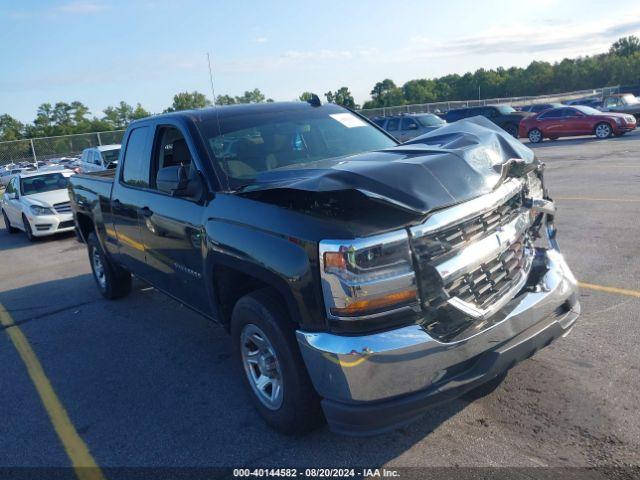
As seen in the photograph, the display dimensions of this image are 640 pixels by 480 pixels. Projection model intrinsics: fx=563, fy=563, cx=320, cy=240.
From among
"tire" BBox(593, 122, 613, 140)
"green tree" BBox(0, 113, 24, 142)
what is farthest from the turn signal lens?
"green tree" BBox(0, 113, 24, 142)

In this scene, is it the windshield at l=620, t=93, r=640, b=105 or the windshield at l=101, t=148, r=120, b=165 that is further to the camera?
the windshield at l=620, t=93, r=640, b=105

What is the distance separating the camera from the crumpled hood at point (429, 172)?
2887mm

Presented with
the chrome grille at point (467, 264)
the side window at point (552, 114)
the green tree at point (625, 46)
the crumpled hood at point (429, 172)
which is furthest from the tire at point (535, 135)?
the green tree at point (625, 46)

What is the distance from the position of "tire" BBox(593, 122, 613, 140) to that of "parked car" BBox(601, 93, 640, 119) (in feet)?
17.7

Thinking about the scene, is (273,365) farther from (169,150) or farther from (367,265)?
(169,150)

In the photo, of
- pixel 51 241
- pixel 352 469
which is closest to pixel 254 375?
pixel 352 469

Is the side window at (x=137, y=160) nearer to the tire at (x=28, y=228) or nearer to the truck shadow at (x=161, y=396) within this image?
the truck shadow at (x=161, y=396)

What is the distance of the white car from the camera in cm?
1191

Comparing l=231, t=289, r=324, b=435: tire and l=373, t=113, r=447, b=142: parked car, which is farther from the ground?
l=373, t=113, r=447, b=142: parked car

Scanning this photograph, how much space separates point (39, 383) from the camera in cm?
470

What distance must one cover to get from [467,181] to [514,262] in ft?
2.03

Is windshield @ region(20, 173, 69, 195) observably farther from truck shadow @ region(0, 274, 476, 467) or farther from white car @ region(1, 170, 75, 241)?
truck shadow @ region(0, 274, 476, 467)

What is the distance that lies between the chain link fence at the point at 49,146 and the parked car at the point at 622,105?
2652 centimetres

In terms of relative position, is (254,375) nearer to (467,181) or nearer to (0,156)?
(467,181)
